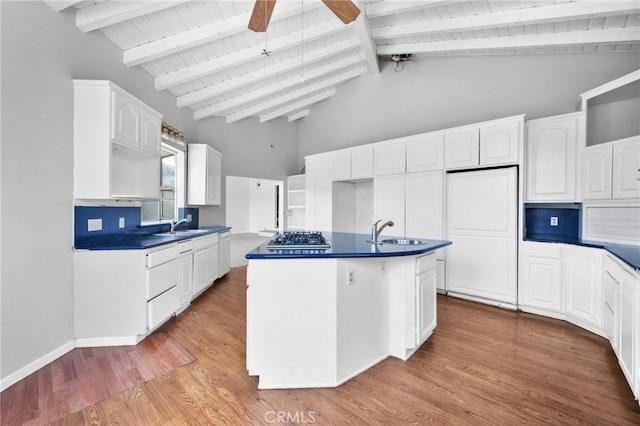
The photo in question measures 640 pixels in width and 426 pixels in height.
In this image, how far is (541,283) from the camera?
3.30 meters

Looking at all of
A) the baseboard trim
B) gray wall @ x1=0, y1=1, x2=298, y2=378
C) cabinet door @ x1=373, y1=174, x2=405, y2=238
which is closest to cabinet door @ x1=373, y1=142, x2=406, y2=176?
cabinet door @ x1=373, y1=174, x2=405, y2=238

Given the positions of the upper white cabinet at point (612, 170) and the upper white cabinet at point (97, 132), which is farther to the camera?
the upper white cabinet at point (612, 170)

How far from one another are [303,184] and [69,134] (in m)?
4.42

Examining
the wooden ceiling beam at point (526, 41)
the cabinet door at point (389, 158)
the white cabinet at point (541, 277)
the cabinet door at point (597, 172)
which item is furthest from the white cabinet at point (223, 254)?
the cabinet door at point (597, 172)

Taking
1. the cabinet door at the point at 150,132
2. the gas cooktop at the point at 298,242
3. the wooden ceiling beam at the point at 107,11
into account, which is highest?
the wooden ceiling beam at the point at 107,11

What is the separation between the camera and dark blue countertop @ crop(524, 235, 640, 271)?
1.97m

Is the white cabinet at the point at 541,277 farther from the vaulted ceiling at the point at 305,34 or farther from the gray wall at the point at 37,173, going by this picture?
the gray wall at the point at 37,173

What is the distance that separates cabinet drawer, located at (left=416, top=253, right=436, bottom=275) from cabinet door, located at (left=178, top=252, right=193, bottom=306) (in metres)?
2.58

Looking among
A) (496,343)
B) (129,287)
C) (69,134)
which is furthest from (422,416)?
(69,134)

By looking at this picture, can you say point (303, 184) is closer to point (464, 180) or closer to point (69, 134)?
point (464, 180)

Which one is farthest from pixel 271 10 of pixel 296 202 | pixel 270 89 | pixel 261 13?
pixel 296 202

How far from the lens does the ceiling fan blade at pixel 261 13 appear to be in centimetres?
205

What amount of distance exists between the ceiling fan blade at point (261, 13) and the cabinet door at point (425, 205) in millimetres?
2939

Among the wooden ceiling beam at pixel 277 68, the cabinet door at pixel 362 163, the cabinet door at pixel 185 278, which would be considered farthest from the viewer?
the cabinet door at pixel 362 163
